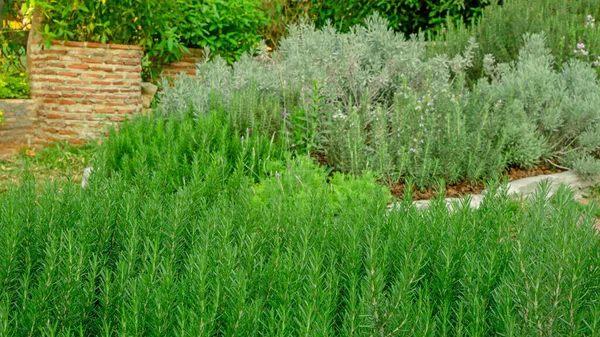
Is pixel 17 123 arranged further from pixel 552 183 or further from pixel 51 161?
pixel 552 183

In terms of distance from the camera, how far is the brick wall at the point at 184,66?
8.74m

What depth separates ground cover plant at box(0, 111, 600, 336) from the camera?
1.84 m

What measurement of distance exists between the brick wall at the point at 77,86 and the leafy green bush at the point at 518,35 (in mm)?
3407

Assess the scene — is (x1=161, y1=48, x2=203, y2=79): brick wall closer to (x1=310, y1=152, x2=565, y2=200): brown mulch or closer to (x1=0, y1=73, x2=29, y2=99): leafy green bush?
(x1=0, y1=73, x2=29, y2=99): leafy green bush

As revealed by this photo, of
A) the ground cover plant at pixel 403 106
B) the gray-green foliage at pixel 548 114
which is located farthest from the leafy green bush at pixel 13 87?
the gray-green foliage at pixel 548 114

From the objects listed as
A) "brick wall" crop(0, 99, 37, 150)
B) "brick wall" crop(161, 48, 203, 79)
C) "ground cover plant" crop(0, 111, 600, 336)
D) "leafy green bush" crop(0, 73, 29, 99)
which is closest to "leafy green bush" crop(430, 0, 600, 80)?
"brick wall" crop(161, 48, 203, 79)

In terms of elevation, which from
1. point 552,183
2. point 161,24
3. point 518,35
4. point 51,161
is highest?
point 161,24

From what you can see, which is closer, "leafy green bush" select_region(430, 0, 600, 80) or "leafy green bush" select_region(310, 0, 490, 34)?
"leafy green bush" select_region(430, 0, 600, 80)

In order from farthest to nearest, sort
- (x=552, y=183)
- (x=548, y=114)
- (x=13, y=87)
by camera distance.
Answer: (x=13, y=87) → (x=548, y=114) → (x=552, y=183)

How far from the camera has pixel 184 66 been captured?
28.9ft

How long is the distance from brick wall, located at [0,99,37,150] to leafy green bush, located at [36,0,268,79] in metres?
0.83

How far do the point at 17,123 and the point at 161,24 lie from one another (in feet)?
6.27

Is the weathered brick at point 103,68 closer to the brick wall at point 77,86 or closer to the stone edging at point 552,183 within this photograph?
the brick wall at point 77,86

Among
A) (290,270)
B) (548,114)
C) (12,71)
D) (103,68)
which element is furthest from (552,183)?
(12,71)
